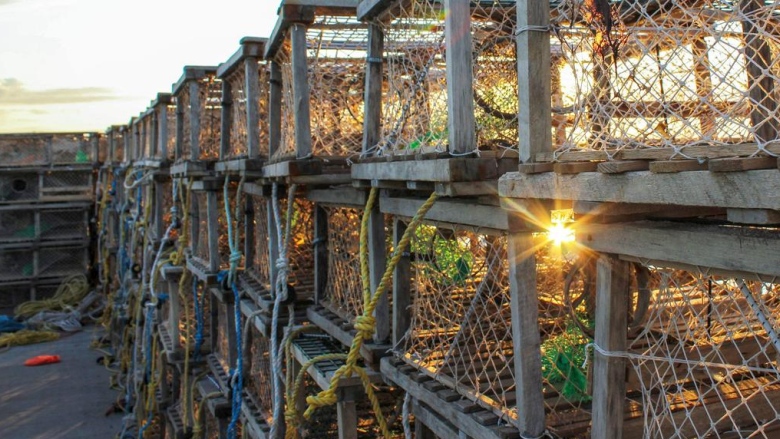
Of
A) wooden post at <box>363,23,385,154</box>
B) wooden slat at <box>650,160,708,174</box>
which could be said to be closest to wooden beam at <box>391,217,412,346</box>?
wooden post at <box>363,23,385,154</box>

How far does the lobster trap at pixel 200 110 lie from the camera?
6.83 m

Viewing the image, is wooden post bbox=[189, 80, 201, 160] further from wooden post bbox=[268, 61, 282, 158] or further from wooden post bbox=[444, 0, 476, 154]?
wooden post bbox=[444, 0, 476, 154]

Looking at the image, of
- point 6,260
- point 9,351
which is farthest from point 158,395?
point 6,260

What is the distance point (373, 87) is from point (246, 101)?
2073 millimetres

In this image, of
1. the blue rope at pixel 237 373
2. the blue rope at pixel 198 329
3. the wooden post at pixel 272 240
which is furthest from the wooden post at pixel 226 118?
the blue rope at pixel 198 329

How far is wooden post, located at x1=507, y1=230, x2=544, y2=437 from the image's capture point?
7.82 feet

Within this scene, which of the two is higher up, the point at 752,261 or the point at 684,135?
the point at 684,135

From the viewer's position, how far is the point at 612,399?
2.10 m

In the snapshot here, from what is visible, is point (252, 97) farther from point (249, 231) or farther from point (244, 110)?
point (249, 231)

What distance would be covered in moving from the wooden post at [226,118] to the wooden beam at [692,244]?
182 inches

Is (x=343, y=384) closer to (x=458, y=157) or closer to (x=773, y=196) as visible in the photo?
(x=458, y=157)

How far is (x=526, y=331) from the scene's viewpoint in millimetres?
2395

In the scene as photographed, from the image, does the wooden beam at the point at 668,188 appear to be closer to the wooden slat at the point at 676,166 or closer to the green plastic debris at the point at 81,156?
the wooden slat at the point at 676,166

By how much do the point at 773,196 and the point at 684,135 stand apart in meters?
1.44
